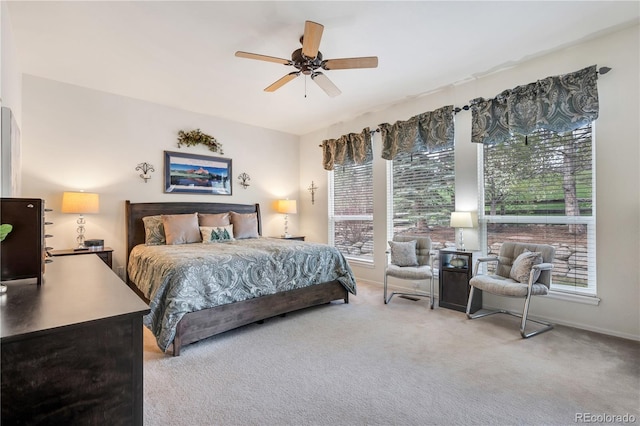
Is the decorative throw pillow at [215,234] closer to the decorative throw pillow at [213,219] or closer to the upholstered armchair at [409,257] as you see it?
the decorative throw pillow at [213,219]

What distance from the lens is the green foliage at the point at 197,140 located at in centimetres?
483

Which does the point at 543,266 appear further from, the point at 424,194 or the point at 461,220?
the point at 424,194

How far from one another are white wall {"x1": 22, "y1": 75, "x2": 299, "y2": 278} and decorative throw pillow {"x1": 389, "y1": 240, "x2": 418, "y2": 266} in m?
2.97

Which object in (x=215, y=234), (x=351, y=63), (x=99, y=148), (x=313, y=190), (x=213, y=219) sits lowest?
(x=215, y=234)

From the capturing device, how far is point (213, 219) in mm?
4645

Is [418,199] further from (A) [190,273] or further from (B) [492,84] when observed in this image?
(A) [190,273]

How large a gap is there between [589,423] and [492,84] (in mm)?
3396

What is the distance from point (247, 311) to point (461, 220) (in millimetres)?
2635

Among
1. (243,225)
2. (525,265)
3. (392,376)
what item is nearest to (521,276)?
(525,265)

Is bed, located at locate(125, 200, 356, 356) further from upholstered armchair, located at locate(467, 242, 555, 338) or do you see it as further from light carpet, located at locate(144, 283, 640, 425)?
upholstered armchair, located at locate(467, 242, 555, 338)

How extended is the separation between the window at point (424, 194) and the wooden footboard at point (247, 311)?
1.49 m

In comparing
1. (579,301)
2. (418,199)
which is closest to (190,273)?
(418,199)

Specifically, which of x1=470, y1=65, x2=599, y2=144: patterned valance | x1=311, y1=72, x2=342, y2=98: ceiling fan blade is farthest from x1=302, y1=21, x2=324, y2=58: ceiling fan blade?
x1=470, y1=65, x2=599, y2=144: patterned valance

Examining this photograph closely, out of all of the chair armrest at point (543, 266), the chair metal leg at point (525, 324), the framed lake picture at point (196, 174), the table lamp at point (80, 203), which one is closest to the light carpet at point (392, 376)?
the chair metal leg at point (525, 324)
